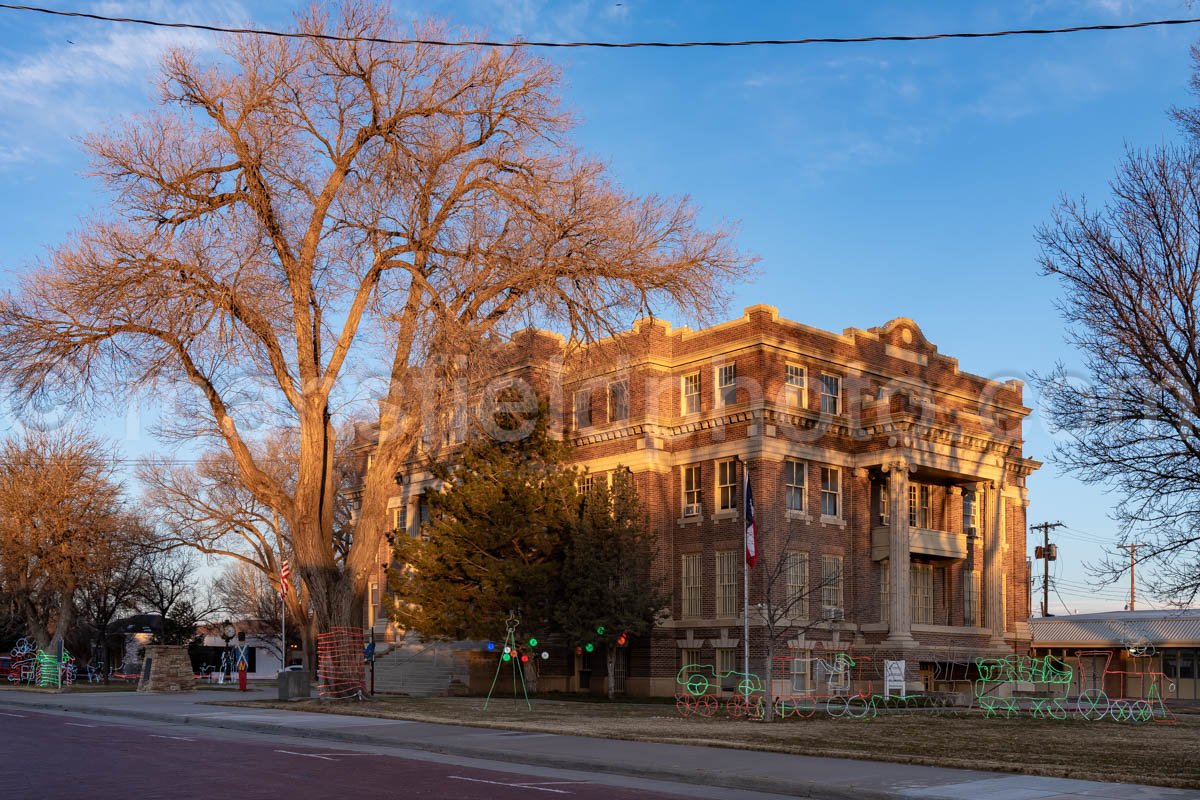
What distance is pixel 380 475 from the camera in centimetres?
3098

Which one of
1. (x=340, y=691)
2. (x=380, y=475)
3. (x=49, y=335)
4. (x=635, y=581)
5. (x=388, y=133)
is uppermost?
(x=388, y=133)

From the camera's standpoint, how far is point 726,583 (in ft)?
137

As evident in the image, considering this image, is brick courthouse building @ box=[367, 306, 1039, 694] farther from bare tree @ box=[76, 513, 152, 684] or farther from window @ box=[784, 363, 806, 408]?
bare tree @ box=[76, 513, 152, 684]

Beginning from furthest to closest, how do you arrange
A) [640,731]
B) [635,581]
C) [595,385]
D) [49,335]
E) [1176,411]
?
[595,385] → [635,581] → [49,335] → [1176,411] → [640,731]

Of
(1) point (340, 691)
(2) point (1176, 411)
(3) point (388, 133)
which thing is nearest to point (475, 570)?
(1) point (340, 691)

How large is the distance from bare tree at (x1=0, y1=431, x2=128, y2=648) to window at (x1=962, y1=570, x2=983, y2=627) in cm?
3670

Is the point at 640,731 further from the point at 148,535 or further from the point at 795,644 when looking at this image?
the point at 148,535

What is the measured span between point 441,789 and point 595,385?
31121mm

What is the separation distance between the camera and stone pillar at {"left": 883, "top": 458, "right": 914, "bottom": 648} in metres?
41.8

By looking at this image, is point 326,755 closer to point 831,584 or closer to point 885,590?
point 831,584

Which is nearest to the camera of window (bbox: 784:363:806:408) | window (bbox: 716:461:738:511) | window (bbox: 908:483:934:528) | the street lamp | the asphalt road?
the asphalt road

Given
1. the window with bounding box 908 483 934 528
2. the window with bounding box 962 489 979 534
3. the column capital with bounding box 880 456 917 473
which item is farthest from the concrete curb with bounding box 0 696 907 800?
the window with bounding box 962 489 979 534

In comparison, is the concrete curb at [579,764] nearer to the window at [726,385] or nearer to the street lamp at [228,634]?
the window at [726,385]

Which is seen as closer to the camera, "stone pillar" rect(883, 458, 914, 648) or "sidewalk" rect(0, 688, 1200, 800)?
"sidewalk" rect(0, 688, 1200, 800)
